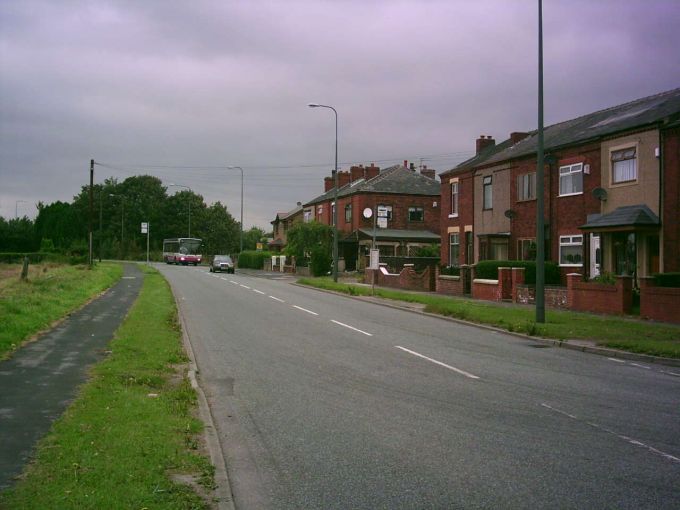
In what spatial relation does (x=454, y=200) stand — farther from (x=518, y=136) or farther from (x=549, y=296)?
(x=549, y=296)

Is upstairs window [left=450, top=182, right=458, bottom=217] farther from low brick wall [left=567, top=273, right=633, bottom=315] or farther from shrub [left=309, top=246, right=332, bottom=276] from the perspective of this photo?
low brick wall [left=567, top=273, right=633, bottom=315]

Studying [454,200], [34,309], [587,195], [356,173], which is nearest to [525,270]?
[587,195]

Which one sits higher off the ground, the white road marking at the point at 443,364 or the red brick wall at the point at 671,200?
the red brick wall at the point at 671,200

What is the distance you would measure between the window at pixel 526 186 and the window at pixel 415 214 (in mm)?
24874

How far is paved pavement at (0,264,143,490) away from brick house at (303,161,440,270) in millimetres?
37891

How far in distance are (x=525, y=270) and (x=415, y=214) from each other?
30300 millimetres

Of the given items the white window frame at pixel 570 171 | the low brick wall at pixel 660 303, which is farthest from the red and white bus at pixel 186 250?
the low brick wall at pixel 660 303

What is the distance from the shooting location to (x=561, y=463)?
6.16m

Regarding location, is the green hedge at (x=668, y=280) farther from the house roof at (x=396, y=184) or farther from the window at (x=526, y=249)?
the house roof at (x=396, y=184)

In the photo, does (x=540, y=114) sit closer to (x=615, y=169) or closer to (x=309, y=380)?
(x=615, y=169)

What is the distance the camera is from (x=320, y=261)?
4866cm

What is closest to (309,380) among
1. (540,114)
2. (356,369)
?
(356,369)

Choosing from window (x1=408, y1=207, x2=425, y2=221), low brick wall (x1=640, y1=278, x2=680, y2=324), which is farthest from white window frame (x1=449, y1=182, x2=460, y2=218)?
low brick wall (x1=640, y1=278, x2=680, y2=324)

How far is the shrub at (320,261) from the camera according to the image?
48562 mm
